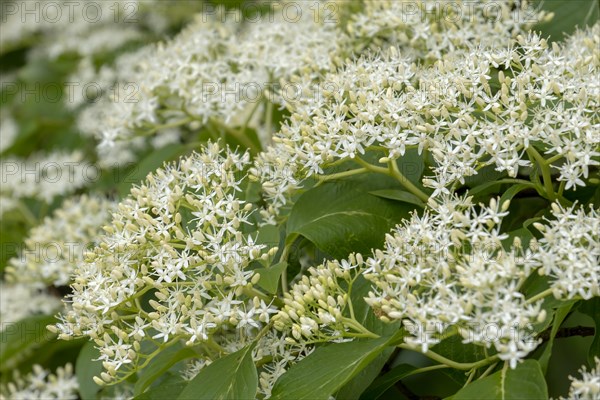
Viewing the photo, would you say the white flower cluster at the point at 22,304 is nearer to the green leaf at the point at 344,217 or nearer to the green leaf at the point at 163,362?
the green leaf at the point at 163,362

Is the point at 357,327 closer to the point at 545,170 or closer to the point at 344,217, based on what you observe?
the point at 344,217

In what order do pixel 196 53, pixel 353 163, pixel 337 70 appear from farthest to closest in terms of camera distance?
pixel 196 53, pixel 337 70, pixel 353 163

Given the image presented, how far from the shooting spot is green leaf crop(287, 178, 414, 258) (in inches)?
65.2

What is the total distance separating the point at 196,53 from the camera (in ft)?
7.52

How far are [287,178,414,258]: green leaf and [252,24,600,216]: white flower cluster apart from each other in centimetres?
6

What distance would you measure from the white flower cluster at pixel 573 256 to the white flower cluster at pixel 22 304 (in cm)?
179

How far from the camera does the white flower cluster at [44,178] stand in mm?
3016

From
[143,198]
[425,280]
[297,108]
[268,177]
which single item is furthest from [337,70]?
[425,280]

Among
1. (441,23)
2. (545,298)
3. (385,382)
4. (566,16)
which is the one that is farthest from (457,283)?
(566,16)

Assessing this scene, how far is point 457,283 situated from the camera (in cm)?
132

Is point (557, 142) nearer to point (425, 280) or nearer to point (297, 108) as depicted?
point (425, 280)

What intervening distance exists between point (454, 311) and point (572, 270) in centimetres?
20

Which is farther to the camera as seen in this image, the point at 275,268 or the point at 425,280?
the point at 275,268

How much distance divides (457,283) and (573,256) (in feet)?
0.62
